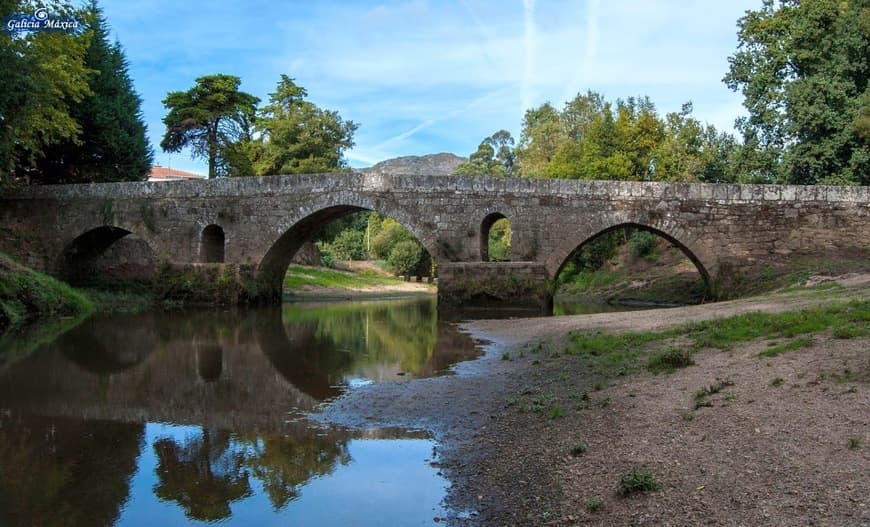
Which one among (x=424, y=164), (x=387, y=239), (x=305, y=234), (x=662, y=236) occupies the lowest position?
(x=662, y=236)

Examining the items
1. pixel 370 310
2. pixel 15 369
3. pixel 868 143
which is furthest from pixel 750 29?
pixel 15 369

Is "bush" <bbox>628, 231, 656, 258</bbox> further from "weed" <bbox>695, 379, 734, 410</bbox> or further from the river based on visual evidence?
"weed" <bbox>695, 379, 734, 410</bbox>

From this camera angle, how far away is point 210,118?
127ft

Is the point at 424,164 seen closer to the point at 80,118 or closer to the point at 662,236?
the point at 80,118

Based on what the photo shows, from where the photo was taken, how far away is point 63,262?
27.5 metres

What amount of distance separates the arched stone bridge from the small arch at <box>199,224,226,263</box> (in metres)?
0.06

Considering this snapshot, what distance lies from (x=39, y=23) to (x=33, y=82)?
6.97 meters

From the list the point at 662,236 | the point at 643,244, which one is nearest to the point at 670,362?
the point at 662,236

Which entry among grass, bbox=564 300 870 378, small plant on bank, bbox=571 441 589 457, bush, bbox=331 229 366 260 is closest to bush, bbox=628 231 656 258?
grass, bbox=564 300 870 378

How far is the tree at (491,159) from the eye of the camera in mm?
68812

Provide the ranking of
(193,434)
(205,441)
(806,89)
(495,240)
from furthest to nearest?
1. (495,240)
2. (806,89)
3. (193,434)
4. (205,441)

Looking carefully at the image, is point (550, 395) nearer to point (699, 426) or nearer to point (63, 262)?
point (699, 426)

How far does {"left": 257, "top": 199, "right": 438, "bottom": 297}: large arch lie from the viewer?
22.2m

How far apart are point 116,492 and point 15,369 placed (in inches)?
255
